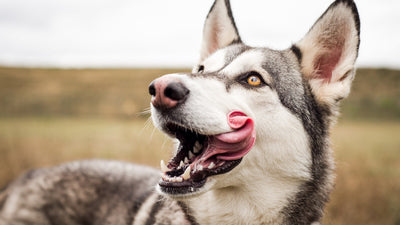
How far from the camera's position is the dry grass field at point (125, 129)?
6205mm

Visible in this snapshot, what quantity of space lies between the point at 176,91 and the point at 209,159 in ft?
2.07

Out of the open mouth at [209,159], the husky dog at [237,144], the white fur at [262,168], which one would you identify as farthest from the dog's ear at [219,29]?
the open mouth at [209,159]

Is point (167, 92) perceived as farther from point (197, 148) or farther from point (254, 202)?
point (254, 202)

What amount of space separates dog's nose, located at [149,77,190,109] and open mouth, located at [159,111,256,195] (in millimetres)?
264

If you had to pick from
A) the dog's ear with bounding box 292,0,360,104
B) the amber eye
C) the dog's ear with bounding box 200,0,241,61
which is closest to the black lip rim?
the amber eye

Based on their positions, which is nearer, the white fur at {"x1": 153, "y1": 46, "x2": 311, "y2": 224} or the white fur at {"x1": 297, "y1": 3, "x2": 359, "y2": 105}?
the white fur at {"x1": 153, "y1": 46, "x2": 311, "y2": 224}

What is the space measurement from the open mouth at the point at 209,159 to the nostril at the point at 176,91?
12.4 inches

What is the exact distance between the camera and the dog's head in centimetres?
234

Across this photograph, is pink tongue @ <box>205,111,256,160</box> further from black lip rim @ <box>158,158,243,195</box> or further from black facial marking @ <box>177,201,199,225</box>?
black facial marking @ <box>177,201,199,225</box>

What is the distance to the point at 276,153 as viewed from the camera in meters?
2.74

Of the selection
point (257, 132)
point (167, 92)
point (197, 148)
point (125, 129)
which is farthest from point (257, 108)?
point (125, 129)

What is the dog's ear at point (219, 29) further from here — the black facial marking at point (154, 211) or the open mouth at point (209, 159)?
the black facial marking at point (154, 211)

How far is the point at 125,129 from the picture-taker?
57.9 ft

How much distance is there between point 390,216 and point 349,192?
1.15 metres
